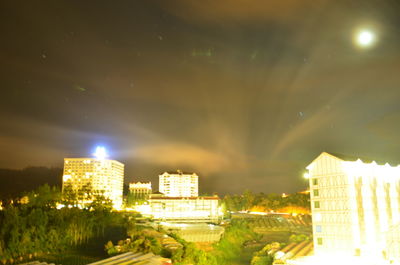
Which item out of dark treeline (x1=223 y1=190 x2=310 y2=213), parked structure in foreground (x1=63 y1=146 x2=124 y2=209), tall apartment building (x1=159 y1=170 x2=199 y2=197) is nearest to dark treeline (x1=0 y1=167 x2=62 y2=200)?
parked structure in foreground (x1=63 y1=146 x2=124 y2=209)

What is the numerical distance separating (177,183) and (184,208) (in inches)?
2903

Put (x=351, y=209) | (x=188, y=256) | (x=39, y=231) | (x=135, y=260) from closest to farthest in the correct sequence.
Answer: (x=135, y=260)
(x=188, y=256)
(x=39, y=231)
(x=351, y=209)

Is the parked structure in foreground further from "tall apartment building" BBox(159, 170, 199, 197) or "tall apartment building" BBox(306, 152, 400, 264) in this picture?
"tall apartment building" BBox(306, 152, 400, 264)

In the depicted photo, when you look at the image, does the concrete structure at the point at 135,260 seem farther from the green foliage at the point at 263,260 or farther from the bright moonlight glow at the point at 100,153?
the bright moonlight glow at the point at 100,153

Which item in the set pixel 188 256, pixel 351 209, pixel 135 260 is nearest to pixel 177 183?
pixel 351 209

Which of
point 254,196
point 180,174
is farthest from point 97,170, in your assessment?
point 254,196

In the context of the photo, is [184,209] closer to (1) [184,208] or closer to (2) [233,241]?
(1) [184,208]

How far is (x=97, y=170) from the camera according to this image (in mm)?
134875

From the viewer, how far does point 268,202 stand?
9069 cm

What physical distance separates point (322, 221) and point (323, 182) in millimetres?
4398

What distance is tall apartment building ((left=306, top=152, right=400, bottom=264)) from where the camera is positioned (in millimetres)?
35406

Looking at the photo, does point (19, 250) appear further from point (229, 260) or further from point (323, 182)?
point (323, 182)

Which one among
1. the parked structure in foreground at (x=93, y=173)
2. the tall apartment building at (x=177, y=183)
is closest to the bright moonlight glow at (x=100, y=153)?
the parked structure in foreground at (x=93, y=173)

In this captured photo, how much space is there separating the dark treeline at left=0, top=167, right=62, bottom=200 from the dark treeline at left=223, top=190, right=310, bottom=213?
208 feet
